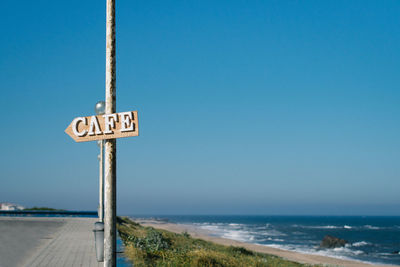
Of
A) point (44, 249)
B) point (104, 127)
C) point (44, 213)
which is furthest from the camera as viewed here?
point (44, 213)

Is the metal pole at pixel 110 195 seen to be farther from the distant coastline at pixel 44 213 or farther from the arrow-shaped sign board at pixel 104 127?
the distant coastline at pixel 44 213

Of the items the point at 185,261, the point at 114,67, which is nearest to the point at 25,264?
the point at 185,261

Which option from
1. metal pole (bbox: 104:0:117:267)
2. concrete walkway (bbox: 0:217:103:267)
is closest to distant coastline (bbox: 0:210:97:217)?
concrete walkway (bbox: 0:217:103:267)

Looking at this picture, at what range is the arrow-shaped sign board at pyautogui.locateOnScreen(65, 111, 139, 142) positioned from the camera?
5.84 metres

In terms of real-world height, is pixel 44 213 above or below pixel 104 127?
below

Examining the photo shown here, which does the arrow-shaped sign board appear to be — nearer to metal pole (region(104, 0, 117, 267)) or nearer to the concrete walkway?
metal pole (region(104, 0, 117, 267))

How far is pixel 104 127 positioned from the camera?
6027 millimetres

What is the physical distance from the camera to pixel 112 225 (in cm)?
611

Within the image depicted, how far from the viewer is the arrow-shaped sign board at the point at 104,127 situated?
230 inches

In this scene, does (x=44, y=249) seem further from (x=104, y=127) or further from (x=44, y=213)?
(x=44, y=213)

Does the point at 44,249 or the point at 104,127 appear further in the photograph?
the point at 44,249

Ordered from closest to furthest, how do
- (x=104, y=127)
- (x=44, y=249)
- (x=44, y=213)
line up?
(x=104, y=127) → (x=44, y=249) → (x=44, y=213)

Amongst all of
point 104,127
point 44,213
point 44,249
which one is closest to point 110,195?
point 104,127

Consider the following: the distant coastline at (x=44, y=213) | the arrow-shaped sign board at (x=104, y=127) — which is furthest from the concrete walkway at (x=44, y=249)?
the distant coastline at (x=44, y=213)
